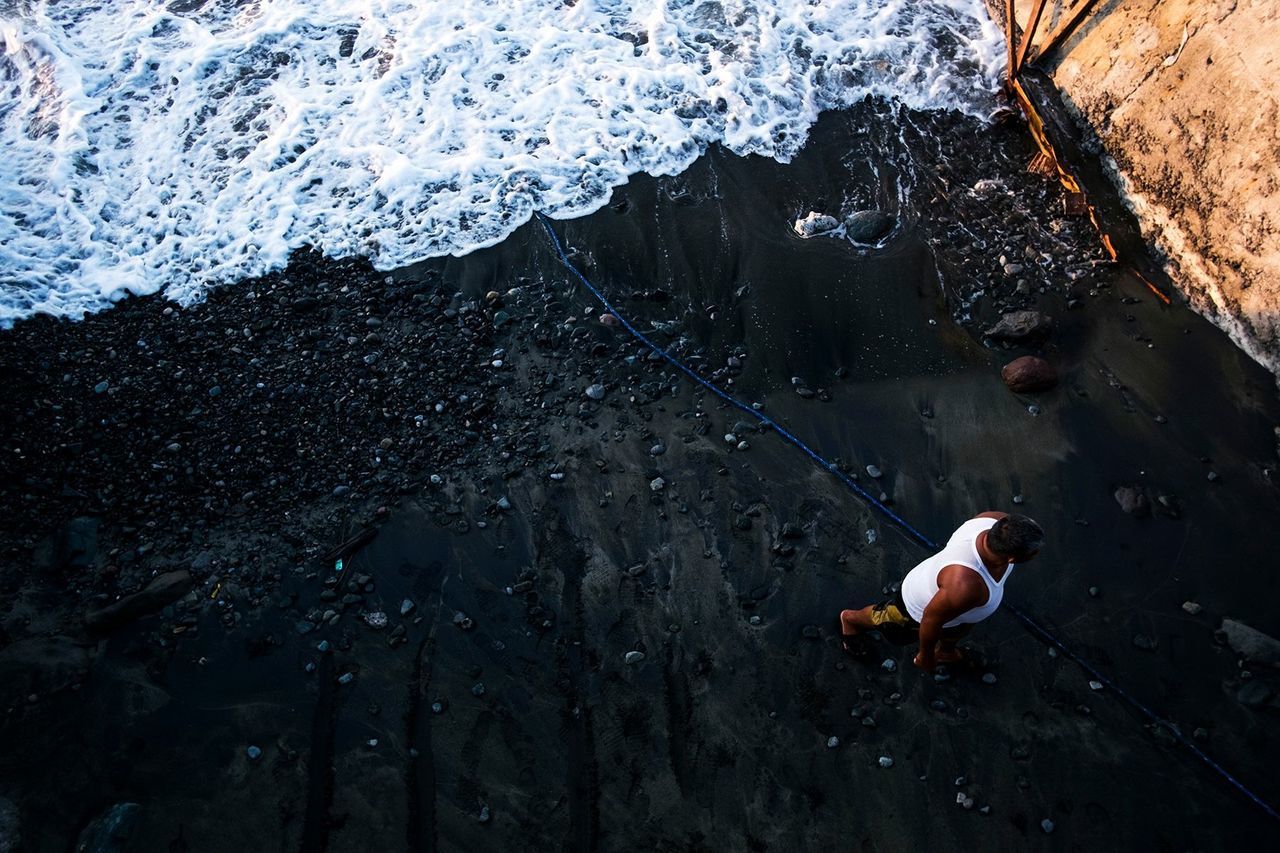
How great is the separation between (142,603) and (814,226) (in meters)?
6.82

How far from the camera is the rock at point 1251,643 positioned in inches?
212

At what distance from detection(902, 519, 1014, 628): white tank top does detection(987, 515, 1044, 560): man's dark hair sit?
21 centimetres

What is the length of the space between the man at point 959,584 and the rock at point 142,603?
5119mm

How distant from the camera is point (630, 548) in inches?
238

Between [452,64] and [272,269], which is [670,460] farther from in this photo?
[452,64]

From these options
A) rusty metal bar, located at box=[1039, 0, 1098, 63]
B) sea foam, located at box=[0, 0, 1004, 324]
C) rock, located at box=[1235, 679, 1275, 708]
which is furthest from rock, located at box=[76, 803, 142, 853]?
rusty metal bar, located at box=[1039, 0, 1098, 63]

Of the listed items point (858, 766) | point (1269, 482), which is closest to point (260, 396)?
point (858, 766)

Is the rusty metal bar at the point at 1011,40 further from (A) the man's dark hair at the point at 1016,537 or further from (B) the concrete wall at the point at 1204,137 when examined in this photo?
(A) the man's dark hair at the point at 1016,537

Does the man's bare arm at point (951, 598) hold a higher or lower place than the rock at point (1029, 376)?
lower

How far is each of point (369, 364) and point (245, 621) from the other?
8.06 ft

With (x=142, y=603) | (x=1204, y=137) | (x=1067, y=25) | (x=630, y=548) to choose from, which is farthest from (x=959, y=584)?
(x=1067, y=25)

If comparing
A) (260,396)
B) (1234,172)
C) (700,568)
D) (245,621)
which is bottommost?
(245,621)

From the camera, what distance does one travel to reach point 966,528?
475 centimetres

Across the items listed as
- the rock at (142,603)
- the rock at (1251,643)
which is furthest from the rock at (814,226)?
the rock at (142,603)
